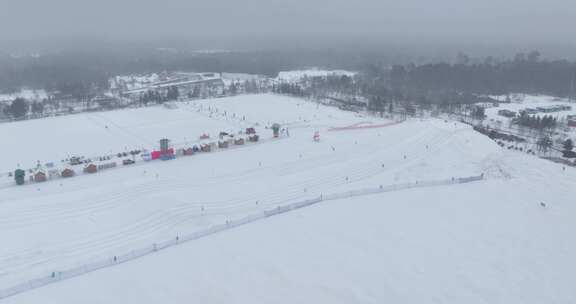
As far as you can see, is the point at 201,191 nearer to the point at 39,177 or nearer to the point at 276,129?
the point at 39,177

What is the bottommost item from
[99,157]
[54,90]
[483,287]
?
[483,287]

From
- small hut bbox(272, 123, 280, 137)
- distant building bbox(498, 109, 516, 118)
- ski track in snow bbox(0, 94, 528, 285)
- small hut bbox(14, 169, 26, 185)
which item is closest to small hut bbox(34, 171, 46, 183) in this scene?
small hut bbox(14, 169, 26, 185)

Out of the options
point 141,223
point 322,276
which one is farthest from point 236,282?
point 141,223

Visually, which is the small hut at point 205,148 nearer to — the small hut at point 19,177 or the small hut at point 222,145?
the small hut at point 222,145

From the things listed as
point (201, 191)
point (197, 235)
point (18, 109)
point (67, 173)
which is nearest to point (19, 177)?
point (67, 173)

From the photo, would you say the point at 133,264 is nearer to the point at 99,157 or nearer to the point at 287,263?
the point at 287,263

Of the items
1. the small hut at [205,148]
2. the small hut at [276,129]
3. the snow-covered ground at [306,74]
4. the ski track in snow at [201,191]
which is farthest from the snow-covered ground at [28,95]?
the snow-covered ground at [306,74]
